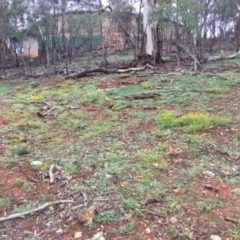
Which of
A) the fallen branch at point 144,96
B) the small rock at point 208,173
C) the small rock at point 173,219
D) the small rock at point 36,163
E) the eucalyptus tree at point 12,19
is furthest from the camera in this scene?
the eucalyptus tree at point 12,19

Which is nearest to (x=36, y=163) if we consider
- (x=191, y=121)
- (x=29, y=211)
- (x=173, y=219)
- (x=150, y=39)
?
(x=29, y=211)

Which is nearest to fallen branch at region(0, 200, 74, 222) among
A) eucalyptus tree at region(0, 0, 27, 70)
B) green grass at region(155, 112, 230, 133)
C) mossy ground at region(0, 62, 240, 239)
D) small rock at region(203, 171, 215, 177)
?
mossy ground at region(0, 62, 240, 239)

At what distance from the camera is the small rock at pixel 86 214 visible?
2.62 meters

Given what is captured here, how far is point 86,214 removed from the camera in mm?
2658

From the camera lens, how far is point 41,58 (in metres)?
15.3

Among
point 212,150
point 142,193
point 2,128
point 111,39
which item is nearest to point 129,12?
point 111,39

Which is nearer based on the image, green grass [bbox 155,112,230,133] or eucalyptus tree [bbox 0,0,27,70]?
green grass [bbox 155,112,230,133]

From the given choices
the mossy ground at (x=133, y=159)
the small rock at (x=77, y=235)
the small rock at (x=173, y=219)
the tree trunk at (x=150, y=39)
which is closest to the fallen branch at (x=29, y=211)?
the mossy ground at (x=133, y=159)

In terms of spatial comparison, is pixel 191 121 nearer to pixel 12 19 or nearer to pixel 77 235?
pixel 77 235

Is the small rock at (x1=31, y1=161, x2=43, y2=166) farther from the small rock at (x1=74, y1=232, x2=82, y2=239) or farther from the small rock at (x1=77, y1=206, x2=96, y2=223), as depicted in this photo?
the small rock at (x1=74, y1=232, x2=82, y2=239)

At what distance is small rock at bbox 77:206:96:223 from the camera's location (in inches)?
103

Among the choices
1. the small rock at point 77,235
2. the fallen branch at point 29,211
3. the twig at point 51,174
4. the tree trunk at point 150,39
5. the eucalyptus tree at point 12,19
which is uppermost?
the eucalyptus tree at point 12,19

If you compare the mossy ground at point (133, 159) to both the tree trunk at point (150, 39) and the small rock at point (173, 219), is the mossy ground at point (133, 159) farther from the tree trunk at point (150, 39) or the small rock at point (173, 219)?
the tree trunk at point (150, 39)

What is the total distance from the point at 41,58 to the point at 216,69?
29.1 ft
